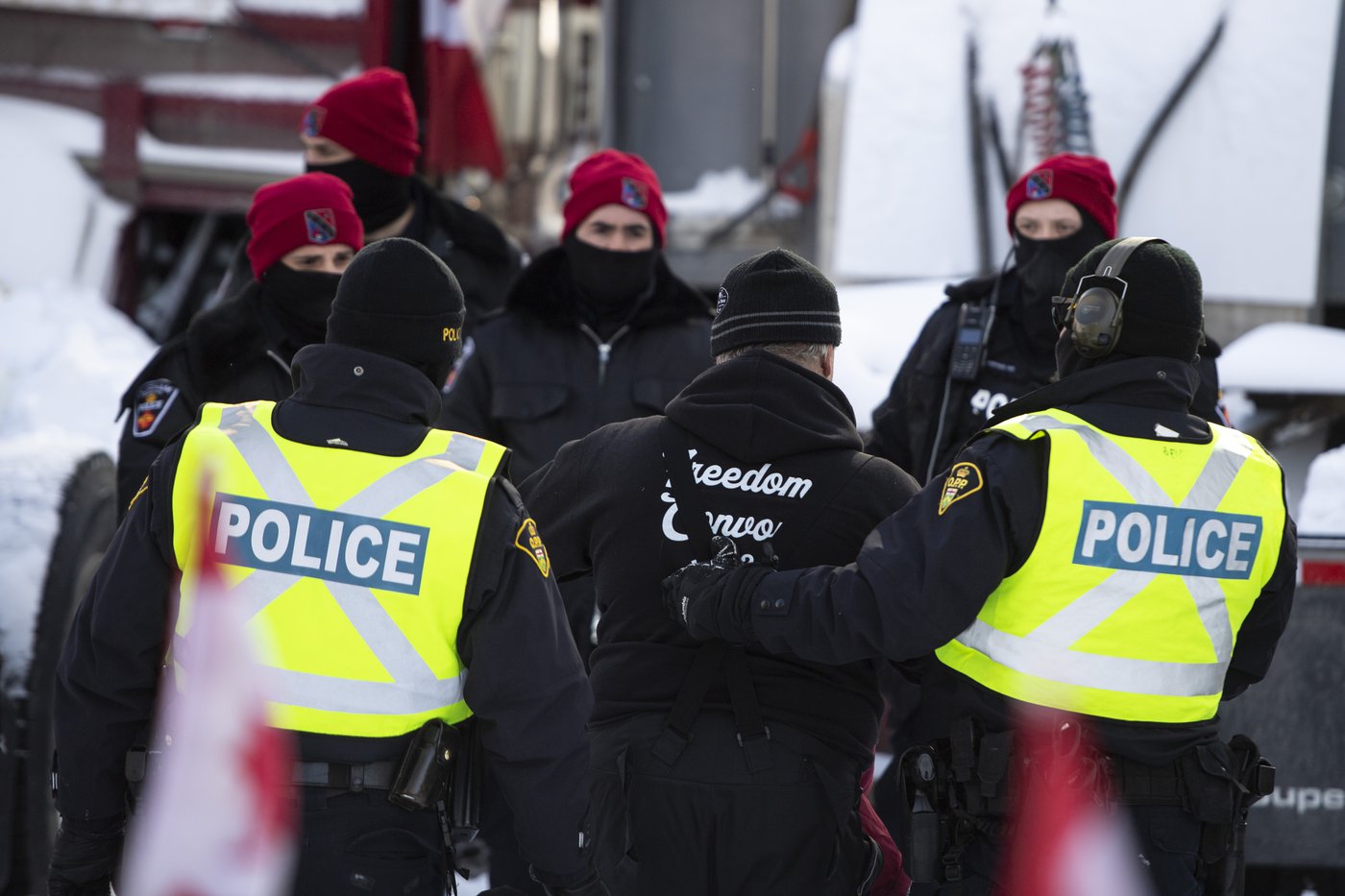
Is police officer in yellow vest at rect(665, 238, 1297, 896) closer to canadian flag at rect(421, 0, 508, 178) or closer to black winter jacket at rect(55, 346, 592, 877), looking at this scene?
black winter jacket at rect(55, 346, 592, 877)

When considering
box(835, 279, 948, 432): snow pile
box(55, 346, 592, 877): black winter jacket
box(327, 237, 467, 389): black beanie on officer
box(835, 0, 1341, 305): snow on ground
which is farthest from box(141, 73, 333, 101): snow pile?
box(55, 346, 592, 877): black winter jacket

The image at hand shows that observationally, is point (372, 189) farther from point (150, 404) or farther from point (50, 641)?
point (50, 641)

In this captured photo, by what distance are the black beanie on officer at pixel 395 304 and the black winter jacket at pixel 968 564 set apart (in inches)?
25.6

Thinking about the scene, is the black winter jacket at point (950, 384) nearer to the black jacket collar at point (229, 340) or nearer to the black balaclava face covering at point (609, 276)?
the black balaclava face covering at point (609, 276)

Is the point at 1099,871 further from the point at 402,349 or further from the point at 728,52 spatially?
the point at 728,52

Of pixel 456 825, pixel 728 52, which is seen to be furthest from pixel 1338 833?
pixel 728 52

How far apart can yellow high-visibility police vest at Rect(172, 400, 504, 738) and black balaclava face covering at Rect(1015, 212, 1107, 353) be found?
5.86 ft

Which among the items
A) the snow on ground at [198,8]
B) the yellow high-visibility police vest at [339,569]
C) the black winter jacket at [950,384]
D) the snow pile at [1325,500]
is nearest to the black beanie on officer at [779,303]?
the yellow high-visibility police vest at [339,569]

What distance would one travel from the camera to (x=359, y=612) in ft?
7.26

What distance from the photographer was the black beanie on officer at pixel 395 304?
2363 mm

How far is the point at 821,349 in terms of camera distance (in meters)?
2.59

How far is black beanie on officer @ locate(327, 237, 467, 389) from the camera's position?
2363 millimetres

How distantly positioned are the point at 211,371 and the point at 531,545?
1466 mm

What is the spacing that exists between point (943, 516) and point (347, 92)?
2459mm
